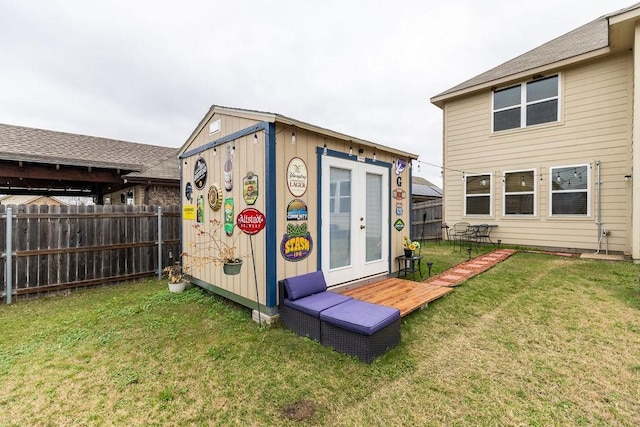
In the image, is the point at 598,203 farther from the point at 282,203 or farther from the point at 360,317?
the point at 282,203

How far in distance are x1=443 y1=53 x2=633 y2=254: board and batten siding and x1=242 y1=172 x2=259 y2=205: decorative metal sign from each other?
8453 mm

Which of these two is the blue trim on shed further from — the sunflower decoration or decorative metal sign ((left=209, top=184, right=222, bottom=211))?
the sunflower decoration

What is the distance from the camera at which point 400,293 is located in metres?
4.42

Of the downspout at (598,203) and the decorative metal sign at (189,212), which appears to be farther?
the downspout at (598,203)

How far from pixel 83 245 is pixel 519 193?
457 inches

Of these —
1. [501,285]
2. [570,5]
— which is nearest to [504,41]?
[570,5]

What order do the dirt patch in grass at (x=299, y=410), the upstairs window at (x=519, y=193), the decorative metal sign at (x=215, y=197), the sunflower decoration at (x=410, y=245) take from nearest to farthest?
1. the dirt patch in grass at (x=299, y=410)
2. the decorative metal sign at (x=215, y=197)
3. the sunflower decoration at (x=410, y=245)
4. the upstairs window at (x=519, y=193)

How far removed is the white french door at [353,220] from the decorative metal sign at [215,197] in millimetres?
1790

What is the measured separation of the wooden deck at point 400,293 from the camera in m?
3.91

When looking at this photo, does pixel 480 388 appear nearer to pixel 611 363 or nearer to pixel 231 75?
pixel 611 363

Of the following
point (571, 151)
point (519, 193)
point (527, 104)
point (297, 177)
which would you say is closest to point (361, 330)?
point (297, 177)

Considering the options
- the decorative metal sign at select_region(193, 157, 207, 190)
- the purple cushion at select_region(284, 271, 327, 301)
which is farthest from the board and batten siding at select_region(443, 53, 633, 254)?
the decorative metal sign at select_region(193, 157, 207, 190)

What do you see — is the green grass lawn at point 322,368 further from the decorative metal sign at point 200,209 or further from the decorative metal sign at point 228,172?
the decorative metal sign at point 228,172

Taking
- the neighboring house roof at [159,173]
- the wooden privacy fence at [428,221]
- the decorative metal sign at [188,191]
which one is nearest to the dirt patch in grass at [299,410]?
the decorative metal sign at [188,191]
